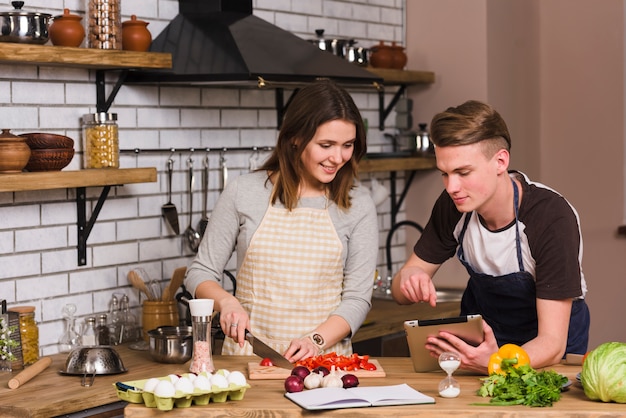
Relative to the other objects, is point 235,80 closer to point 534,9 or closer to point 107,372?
point 107,372

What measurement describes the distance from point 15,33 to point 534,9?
357cm

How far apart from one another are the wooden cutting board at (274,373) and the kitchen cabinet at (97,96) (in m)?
1.11

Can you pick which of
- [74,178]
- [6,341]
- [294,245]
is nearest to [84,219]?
[74,178]

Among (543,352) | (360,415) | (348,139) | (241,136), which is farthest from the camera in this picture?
(241,136)

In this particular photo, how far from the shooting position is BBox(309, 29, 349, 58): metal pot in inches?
202

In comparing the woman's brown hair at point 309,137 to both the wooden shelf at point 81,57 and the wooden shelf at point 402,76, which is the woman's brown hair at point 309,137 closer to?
the wooden shelf at point 81,57

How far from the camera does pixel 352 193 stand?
12.2ft

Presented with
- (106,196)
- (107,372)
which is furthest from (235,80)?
(107,372)

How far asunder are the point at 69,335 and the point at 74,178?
2.36 feet

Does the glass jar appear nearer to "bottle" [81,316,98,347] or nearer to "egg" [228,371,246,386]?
"bottle" [81,316,98,347]

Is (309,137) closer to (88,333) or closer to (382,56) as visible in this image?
(88,333)

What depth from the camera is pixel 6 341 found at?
3.68m

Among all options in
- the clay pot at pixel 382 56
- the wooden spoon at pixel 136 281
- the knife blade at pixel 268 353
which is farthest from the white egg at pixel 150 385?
the clay pot at pixel 382 56

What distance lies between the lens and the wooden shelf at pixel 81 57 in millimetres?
3574
